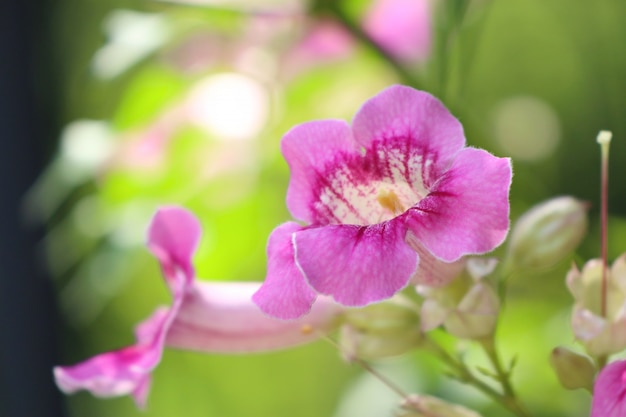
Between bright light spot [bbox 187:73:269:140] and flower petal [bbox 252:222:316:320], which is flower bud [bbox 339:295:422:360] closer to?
flower petal [bbox 252:222:316:320]

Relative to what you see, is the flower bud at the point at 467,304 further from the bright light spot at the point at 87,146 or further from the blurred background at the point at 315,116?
the bright light spot at the point at 87,146

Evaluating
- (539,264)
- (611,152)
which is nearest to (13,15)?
(611,152)

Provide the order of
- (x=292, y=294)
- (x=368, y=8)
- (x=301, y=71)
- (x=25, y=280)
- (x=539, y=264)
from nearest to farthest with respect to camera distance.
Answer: (x=292, y=294) → (x=539, y=264) → (x=368, y=8) → (x=301, y=71) → (x=25, y=280)

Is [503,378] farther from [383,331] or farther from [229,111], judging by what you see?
[229,111]

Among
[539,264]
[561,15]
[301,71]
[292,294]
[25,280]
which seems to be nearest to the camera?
[292,294]

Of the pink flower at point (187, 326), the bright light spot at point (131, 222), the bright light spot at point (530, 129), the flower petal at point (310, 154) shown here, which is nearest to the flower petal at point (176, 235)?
the pink flower at point (187, 326)

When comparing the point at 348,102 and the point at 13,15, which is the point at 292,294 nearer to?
the point at 348,102
